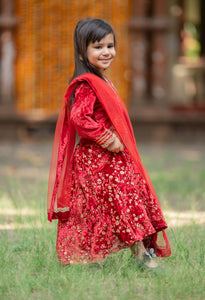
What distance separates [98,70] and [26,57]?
6.08 m

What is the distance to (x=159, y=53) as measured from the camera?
897cm

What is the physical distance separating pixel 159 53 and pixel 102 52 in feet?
20.3

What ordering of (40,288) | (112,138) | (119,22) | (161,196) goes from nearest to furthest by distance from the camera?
(40,288) < (112,138) < (161,196) < (119,22)

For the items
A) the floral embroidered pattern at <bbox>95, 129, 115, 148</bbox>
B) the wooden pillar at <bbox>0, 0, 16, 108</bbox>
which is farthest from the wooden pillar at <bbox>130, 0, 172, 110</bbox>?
the floral embroidered pattern at <bbox>95, 129, 115, 148</bbox>

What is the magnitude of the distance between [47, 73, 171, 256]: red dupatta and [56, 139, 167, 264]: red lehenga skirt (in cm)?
5

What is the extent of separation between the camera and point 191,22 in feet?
34.8

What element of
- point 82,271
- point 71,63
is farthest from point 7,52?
point 82,271

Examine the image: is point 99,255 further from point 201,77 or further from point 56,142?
point 201,77

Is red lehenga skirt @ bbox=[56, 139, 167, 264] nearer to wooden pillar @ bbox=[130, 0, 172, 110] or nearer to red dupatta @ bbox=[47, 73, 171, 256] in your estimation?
red dupatta @ bbox=[47, 73, 171, 256]

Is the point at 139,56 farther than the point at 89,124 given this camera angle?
Yes

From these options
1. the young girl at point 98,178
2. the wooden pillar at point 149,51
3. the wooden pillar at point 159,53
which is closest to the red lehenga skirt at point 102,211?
the young girl at point 98,178

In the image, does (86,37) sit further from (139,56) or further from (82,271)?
(139,56)

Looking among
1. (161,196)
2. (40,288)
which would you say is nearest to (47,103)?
(161,196)

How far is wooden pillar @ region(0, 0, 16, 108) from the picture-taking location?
8.85 meters
